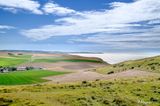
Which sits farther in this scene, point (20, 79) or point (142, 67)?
point (142, 67)

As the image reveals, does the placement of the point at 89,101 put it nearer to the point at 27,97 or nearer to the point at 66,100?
the point at 66,100

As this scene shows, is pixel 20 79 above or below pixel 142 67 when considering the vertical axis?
below

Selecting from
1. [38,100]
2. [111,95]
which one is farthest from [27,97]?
[111,95]

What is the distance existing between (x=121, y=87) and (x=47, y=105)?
2014 centimetres

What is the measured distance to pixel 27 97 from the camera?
48.3 meters

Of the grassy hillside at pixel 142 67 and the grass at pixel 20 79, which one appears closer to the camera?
the grass at pixel 20 79

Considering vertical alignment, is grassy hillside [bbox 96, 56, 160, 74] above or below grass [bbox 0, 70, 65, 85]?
above

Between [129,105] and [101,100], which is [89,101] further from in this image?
[129,105]

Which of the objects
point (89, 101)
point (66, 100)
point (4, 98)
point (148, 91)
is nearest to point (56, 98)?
point (66, 100)

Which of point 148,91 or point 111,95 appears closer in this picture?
point 111,95

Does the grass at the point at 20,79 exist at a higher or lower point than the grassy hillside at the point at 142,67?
lower

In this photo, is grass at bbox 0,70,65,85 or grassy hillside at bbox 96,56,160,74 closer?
grass at bbox 0,70,65,85

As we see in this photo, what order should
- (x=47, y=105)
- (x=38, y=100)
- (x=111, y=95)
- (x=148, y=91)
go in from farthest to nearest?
(x=148, y=91), (x=111, y=95), (x=38, y=100), (x=47, y=105)

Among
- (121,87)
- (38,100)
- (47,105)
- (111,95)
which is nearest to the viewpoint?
(47,105)
